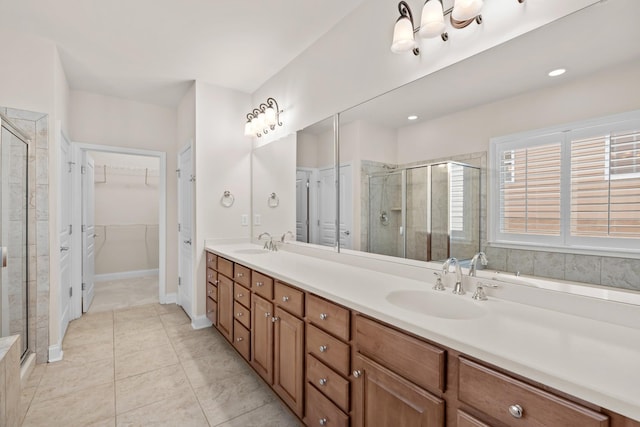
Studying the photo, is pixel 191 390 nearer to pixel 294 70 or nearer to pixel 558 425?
pixel 558 425

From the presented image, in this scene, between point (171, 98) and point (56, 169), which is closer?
point (56, 169)

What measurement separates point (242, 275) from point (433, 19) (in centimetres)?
196

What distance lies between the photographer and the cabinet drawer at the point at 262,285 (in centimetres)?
187

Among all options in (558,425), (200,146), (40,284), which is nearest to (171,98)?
(200,146)

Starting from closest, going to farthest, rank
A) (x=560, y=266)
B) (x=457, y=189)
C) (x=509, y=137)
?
(x=560, y=266)
(x=509, y=137)
(x=457, y=189)

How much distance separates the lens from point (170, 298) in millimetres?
3908

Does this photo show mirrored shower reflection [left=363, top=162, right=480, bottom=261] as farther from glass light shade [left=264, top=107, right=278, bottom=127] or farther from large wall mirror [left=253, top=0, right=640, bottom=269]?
glass light shade [left=264, top=107, right=278, bottom=127]

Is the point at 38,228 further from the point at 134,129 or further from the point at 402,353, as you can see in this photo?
the point at 402,353

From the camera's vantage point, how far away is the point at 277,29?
2.26 metres

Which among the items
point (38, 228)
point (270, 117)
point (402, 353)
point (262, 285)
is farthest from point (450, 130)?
point (38, 228)

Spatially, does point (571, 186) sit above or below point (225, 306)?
above

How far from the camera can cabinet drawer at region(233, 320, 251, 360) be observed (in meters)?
2.17

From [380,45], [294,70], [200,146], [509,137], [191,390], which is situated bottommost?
[191,390]

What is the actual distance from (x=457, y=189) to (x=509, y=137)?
31 centimetres
